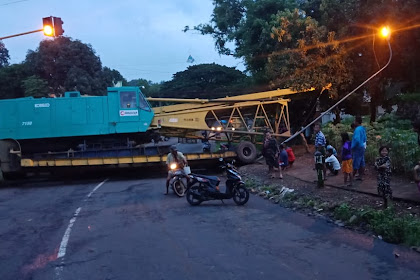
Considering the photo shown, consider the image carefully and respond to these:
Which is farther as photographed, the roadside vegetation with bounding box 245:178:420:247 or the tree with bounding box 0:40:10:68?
the tree with bounding box 0:40:10:68

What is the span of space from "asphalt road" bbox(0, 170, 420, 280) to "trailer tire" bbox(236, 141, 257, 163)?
6.81m

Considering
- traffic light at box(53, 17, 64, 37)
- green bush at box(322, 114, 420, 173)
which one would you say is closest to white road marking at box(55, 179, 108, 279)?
traffic light at box(53, 17, 64, 37)

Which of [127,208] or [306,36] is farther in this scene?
[306,36]

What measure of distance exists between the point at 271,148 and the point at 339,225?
6095 mm

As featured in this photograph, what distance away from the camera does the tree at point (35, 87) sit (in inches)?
1388

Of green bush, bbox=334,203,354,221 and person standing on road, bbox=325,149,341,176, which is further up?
person standing on road, bbox=325,149,341,176

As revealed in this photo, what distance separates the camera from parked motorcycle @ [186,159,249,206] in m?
10.1

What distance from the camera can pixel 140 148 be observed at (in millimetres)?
17250

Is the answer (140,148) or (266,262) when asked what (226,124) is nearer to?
(140,148)

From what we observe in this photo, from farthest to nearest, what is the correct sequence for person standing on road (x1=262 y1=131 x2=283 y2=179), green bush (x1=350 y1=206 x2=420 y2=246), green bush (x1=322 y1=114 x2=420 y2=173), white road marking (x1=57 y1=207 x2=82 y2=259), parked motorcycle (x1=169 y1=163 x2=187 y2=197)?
person standing on road (x1=262 y1=131 x2=283 y2=179) → parked motorcycle (x1=169 y1=163 x2=187 y2=197) → green bush (x1=322 y1=114 x2=420 y2=173) → white road marking (x1=57 y1=207 x2=82 y2=259) → green bush (x1=350 y1=206 x2=420 y2=246)

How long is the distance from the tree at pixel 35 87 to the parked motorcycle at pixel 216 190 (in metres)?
28.9

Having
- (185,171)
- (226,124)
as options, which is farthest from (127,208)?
(226,124)

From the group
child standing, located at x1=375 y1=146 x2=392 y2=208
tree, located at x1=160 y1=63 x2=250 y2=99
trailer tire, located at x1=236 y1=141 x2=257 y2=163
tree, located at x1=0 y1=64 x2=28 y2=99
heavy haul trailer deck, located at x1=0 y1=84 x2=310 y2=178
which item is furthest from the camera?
tree, located at x1=160 y1=63 x2=250 y2=99

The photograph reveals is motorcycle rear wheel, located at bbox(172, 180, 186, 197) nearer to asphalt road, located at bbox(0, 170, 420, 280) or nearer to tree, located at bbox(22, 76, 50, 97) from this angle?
asphalt road, located at bbox(0, 170, 420, 280)
